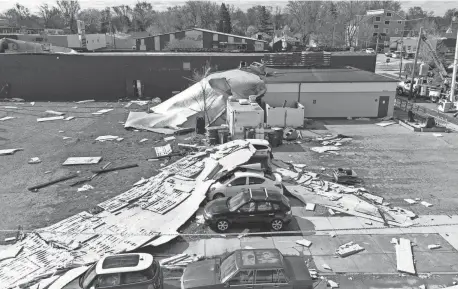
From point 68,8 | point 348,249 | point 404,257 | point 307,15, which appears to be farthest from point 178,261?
point 68,8

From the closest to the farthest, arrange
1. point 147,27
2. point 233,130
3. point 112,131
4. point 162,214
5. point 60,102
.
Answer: point 162,214 < point 233,130 < point 112,131 < point 60,102 < point 147,27

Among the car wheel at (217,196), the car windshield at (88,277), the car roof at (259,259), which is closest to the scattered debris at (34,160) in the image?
the car wheel at (217,196)

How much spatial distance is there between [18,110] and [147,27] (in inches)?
3521

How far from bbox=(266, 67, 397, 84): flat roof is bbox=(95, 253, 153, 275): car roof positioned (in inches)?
795

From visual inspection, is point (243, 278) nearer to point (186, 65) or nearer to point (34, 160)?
point (34, 160)

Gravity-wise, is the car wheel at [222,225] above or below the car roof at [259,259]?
below

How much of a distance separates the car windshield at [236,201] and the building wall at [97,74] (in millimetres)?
24867

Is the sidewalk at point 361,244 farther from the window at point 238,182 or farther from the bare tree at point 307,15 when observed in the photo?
the bare tree at point 307,15

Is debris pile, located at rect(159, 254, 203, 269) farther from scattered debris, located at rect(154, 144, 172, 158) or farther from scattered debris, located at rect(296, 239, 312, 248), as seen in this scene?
scattered debris, located at rect(154, 144, 172, 158)

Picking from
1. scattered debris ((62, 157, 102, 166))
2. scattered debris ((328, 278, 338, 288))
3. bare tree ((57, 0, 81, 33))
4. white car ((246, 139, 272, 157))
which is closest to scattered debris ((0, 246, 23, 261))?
scattered debris ((62, 157, 102, 166))

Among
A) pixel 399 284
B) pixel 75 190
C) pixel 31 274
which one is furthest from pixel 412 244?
pixel 75 190

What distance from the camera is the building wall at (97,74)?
118 ft

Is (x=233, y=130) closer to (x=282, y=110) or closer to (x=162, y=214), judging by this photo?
(x=282, y=110)

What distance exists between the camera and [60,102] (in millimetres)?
35312
